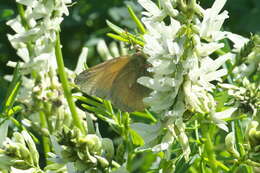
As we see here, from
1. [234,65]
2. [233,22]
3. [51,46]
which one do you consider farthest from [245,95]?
[233,22]

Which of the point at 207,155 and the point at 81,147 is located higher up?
the point at 81,147

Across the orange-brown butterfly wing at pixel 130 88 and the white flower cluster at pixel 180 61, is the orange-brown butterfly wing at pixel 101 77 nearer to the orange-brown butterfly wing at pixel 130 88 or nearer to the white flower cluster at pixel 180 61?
the orange-brown butterfly wing at pixel 130 88

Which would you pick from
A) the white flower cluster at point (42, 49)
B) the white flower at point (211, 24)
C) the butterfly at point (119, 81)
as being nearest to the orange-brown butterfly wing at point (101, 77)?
the butterfly at point (119, 81)

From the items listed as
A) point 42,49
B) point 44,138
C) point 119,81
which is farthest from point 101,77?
point 44,138

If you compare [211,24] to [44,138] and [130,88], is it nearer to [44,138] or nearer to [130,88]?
[130,88]

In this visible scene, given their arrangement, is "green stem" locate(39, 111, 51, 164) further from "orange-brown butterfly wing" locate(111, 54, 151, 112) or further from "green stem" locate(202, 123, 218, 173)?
"green stem" locate(202, 123, 218, 173)

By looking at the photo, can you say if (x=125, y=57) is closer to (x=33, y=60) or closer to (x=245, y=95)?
(x=33, y=60)
